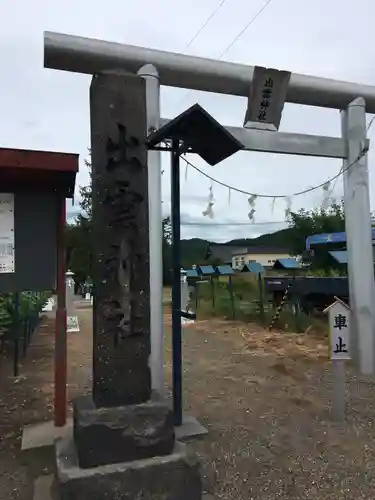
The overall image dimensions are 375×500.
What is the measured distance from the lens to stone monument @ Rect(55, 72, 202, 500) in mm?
2816

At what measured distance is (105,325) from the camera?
303 centimetres

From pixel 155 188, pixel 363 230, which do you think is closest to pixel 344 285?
pixel 363 230

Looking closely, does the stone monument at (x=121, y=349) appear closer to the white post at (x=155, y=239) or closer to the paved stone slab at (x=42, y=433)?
the paved stone slab at (x=42, y=433)

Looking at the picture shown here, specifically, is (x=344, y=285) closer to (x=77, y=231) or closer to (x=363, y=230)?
(x=363, y=230)

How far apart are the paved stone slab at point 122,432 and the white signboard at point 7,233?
55.8 inches

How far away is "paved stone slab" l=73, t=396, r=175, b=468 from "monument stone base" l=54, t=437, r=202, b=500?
0.05 meters

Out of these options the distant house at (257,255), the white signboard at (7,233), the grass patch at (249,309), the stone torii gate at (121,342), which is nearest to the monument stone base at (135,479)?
the stone torii gate at (121,342)

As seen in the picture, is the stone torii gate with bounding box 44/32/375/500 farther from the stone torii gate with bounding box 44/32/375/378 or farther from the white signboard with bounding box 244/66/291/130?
the white signboard with bounding box 244/66/291/130

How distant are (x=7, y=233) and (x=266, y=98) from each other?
364 cm

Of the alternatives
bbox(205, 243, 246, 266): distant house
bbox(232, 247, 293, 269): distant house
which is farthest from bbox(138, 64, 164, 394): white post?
bbox(205, 243, 246, 266): distant house

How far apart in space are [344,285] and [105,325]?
24.2ft

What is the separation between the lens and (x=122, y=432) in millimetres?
→ 2879

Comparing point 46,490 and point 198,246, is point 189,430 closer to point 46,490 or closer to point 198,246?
point 46,490

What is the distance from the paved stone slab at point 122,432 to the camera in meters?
2.82
